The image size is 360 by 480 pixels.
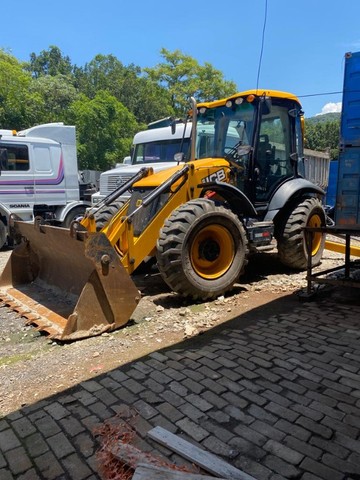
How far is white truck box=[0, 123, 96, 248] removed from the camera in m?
9.96

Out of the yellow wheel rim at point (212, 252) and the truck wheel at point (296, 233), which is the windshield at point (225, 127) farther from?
the yellow wheel rim at point (212, 252)

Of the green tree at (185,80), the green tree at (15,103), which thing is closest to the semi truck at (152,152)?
the green tree at (15,103)

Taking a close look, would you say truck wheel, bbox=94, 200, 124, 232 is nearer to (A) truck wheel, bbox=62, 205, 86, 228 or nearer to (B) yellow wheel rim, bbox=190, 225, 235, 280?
(B) yellow wheel rim, bbox=190, 225, 235, 280

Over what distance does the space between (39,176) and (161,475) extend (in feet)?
31.4

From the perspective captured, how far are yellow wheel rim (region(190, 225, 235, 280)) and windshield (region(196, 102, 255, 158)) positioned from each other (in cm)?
155

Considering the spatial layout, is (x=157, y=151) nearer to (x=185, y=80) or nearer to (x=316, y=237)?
(x=316, y=237)

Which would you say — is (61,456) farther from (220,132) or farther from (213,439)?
(220,132)

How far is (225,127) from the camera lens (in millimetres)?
6434

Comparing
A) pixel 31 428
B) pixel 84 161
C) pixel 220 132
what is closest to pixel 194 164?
pixel 220 132

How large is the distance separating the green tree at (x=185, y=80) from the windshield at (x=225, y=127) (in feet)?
97.9

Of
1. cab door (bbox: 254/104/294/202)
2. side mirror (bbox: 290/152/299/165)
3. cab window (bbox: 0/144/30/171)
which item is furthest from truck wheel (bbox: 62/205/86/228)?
side mirror (bbox: 290/152/299/165)

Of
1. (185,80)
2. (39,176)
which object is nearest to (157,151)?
(39,176)

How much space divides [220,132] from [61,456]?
206 inches

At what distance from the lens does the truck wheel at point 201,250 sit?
4.95m
